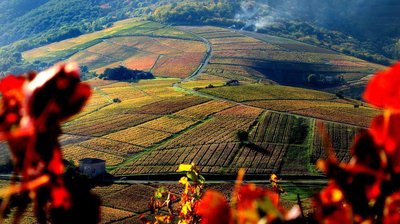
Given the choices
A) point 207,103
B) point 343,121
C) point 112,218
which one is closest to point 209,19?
point 207,103

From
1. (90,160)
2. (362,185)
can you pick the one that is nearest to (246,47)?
(90,160)

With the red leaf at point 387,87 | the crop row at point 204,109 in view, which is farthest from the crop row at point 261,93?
the red leaf at point 387,87

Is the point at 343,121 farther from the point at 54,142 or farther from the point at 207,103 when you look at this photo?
the point at 54,142

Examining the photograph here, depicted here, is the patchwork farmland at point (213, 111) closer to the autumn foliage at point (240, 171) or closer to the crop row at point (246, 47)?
the crop row at point (246, 47)

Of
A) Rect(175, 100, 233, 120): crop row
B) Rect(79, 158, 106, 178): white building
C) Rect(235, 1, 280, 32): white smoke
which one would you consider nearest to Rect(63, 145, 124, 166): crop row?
Rect(79, 158, 106, 178): white building

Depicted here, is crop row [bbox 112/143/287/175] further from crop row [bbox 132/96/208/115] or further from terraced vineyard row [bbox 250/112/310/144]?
crop row [bbox 132/96/208/115]

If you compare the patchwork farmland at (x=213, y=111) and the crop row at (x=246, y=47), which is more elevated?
the patchwork farmland at (x=213, y=111)

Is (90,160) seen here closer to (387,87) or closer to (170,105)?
(170,105)

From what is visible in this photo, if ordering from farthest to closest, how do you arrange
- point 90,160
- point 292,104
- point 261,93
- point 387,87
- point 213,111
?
point 261,93 → point 292,104 → point 213,111 → point 90,160 → point 387,87
